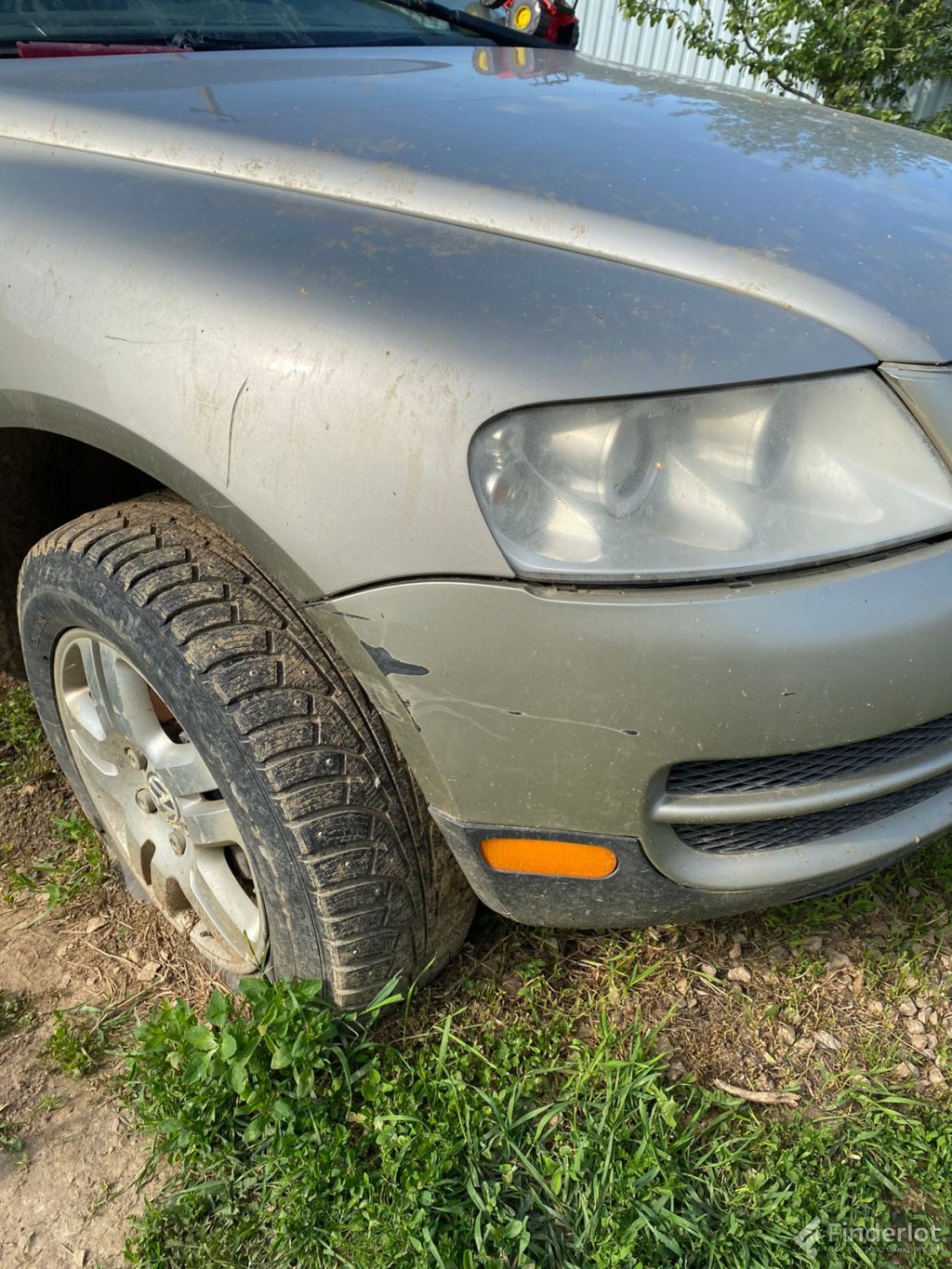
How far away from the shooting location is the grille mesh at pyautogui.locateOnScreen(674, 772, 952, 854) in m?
1.36

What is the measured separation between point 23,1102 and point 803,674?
1.49 m

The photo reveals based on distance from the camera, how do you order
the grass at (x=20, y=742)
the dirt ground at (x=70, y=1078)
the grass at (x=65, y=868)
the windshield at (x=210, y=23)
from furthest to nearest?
the grass at (x=20, y=742) < the grass at (x=65, y=868) < the windshield at (x=210, y=23) < the dirt ground at (x=70, y=1078)

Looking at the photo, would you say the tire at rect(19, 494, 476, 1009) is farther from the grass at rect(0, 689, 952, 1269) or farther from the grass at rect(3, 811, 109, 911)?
the grass at rect(3, 811, 109, 911)

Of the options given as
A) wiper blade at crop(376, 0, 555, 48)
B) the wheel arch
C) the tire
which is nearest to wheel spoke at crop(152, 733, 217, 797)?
the tire

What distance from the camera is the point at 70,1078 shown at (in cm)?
173

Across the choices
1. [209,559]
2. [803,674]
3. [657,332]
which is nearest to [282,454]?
[209,559]

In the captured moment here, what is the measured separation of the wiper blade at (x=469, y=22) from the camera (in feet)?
8.43

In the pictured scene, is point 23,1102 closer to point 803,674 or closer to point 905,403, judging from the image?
point 803,674

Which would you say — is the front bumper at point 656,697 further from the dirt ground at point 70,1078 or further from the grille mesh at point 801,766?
the dirt ground at point 70,1078

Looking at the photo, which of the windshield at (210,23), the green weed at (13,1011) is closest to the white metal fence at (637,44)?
the windshield at (210,23)

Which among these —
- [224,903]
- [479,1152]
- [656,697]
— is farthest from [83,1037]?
[656,697]

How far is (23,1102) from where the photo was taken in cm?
169

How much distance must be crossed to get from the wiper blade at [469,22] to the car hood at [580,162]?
35.1 inches

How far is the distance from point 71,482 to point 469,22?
167cm
